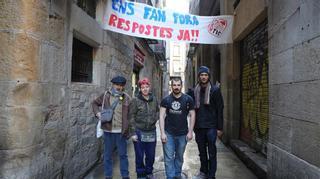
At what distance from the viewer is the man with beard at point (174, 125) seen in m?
4.35

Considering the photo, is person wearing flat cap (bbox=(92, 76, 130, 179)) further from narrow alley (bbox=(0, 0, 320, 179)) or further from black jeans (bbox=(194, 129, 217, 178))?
black jeans (bbox=(194, 129, 217, 178))

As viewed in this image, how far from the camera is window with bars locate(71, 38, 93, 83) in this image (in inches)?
196

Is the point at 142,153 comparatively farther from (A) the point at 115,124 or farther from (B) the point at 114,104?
(B) the point at 114,104

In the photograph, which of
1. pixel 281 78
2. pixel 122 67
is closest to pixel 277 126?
pixel 281 78

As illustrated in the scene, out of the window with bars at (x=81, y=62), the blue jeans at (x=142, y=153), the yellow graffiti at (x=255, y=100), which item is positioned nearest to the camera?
the blue jeans at (x=142, y=153)

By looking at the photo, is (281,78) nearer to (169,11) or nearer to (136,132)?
(136,132)

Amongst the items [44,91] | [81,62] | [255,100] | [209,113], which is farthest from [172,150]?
[255,100]

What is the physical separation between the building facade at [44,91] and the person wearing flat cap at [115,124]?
500mm

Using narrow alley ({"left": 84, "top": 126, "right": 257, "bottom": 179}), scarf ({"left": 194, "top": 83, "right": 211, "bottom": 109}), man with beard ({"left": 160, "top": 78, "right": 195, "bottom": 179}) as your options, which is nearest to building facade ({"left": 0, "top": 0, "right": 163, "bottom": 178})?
Answer: narrow alley ({"left": 84, "top": 126, "right": 257, "bottom": 179})

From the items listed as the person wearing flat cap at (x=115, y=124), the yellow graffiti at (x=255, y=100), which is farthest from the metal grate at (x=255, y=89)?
the person wearing flat cap at (x=115, y=124)

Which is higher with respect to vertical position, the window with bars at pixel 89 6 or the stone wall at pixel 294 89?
the window with bars at pixel 89 6

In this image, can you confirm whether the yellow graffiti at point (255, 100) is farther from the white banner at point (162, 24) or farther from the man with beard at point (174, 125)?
the man with beard at point (174, 125)

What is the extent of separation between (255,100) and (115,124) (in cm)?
345

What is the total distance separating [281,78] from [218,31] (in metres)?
3.69
